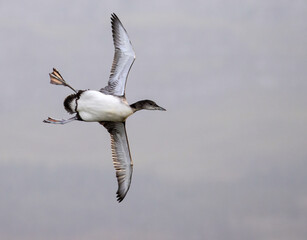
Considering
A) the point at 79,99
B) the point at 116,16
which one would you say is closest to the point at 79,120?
the point at 79,99

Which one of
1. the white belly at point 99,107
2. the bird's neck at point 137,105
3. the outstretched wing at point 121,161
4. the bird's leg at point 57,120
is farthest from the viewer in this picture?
the outstretched wing at point 121,161

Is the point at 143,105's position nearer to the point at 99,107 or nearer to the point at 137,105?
the point at 137,105

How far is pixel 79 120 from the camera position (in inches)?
883

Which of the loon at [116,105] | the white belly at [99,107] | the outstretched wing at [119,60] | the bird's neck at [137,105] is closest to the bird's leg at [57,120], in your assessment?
the loon at [116,105]

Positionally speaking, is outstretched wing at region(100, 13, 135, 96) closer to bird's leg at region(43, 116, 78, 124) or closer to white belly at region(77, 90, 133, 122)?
white belly at region(77, 90, 133, 122)

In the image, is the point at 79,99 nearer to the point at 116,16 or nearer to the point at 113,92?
the point at 113,92

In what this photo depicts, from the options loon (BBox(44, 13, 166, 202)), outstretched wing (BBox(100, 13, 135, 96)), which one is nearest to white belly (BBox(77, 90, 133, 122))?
loon (BBox(44, 13, 166, 202))

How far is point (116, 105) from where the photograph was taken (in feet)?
72.4

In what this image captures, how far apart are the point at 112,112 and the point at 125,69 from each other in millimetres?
2005

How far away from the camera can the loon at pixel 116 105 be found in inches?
867

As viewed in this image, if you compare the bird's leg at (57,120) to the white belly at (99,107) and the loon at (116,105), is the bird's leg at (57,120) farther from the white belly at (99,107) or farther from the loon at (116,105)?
the white belly at (99,107)

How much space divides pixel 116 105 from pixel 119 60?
2.11 metres

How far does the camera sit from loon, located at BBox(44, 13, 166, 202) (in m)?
22.0

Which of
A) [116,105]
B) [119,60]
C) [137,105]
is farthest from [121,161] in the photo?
[119,60]
